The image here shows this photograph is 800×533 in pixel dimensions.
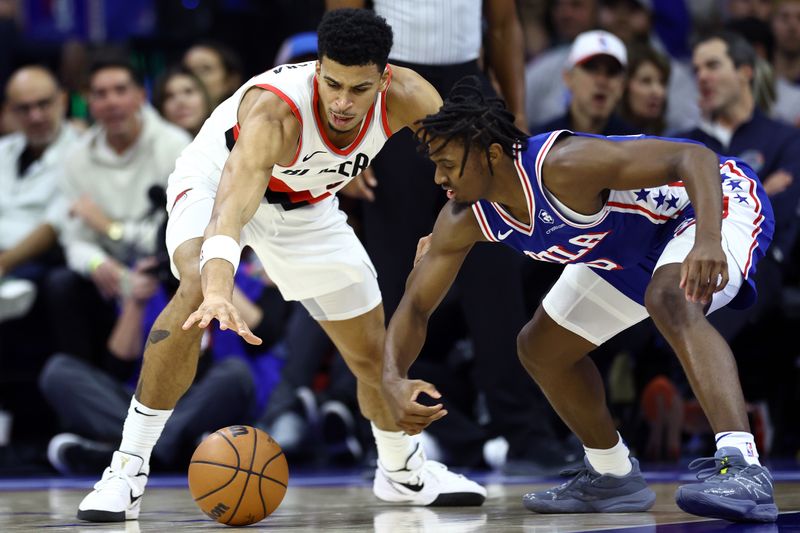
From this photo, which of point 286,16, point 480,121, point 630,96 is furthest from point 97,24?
point 480,121

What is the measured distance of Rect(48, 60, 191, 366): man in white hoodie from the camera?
784cm

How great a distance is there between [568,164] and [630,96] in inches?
160

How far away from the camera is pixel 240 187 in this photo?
14.3ft

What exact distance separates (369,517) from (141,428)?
89 centimetres

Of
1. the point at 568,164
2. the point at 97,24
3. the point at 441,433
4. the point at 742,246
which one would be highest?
the point at 97,24

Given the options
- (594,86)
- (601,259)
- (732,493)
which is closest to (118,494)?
(601,259)

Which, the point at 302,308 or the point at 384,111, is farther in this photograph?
the point at 302,308

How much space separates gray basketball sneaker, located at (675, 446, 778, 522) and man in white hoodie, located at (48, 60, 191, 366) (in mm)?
4555

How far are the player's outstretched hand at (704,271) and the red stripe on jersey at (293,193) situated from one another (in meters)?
1.66

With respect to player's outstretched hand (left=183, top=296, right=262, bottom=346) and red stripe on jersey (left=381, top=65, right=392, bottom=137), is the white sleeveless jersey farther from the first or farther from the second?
player's outstretched hand (left=183, top=296, right=262, bottom=346)

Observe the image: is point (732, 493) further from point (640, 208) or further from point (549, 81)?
point (549, 81)

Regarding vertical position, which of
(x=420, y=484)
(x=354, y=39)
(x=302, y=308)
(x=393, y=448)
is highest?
(x=354, y=39)

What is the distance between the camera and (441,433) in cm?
680

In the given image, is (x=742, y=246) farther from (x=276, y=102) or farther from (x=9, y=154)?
(x=9, y=154)
